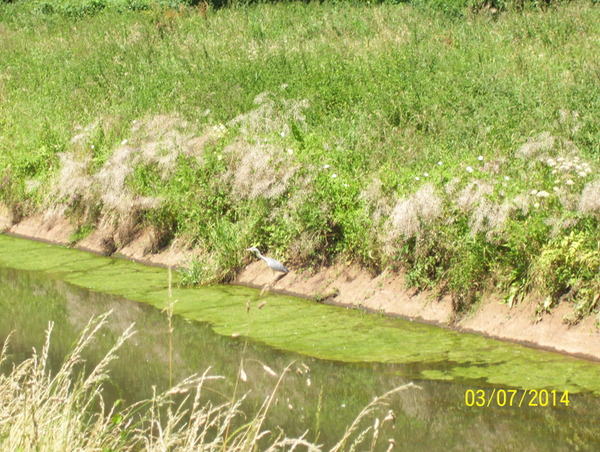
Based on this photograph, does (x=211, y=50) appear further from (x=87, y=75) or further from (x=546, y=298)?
(x=546, y=298)

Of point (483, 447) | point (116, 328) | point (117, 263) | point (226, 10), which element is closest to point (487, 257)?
point (483, 447)

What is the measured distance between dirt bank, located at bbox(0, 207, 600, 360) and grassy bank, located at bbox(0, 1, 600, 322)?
0.14m

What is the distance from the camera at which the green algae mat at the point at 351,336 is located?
239 inches

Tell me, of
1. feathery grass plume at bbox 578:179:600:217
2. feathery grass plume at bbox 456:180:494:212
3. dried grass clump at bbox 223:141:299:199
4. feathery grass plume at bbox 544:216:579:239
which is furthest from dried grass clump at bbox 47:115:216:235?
feathery grass plume at bbox 578:179:600:217

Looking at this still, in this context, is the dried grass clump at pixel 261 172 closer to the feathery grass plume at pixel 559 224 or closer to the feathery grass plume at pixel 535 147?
the feathery grass plume at pixel 535 147

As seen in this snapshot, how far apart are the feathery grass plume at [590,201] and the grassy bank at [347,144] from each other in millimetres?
13

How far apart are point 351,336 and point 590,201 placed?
253cm

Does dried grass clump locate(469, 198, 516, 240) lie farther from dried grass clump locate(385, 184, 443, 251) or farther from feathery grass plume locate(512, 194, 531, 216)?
dried grass clump locate(385, 184, 443, 251)

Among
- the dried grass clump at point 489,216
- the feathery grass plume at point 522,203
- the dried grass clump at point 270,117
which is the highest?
the dried grass clump at point 270,117

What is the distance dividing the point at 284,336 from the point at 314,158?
2863 mm

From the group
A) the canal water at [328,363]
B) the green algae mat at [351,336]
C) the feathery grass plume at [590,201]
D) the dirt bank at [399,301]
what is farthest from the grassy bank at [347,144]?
the canal water at [328,363]

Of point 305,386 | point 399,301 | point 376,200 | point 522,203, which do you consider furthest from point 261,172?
point 305,386

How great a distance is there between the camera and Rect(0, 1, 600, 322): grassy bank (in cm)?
743

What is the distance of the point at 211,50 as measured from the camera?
1492 centimetres
